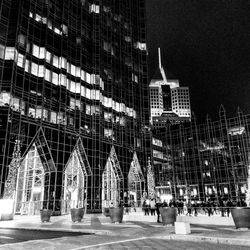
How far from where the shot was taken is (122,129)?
5331 centimetres

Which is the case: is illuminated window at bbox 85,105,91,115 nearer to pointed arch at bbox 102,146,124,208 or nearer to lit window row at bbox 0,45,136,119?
lit window row at bbox 0,45,136,119

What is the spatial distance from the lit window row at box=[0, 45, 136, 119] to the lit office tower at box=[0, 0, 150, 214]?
14 cm

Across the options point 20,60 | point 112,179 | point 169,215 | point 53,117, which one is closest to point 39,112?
point 53,117

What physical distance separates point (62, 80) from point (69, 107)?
4343 millimetres

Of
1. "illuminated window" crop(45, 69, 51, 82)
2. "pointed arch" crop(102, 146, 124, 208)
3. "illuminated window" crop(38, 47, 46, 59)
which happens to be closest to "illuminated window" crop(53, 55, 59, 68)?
"illuminated window" crop(45, 69, 51, 82)

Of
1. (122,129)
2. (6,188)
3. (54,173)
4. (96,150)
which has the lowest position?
(6,188)

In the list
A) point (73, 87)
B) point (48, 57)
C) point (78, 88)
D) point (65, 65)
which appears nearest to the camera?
point (48, 57)

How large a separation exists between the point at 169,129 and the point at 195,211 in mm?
63813

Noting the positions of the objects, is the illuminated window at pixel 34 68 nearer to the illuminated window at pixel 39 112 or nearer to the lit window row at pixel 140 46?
the illuminated window at pixel 39 112

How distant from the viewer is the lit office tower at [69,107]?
35031mm

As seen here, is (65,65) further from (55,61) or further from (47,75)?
(47,75)

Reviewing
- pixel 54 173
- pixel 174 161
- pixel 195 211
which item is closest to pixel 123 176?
pixel 54 173

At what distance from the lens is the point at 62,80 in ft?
139

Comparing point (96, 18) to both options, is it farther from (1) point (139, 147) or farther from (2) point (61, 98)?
(1) point (139, 147)
